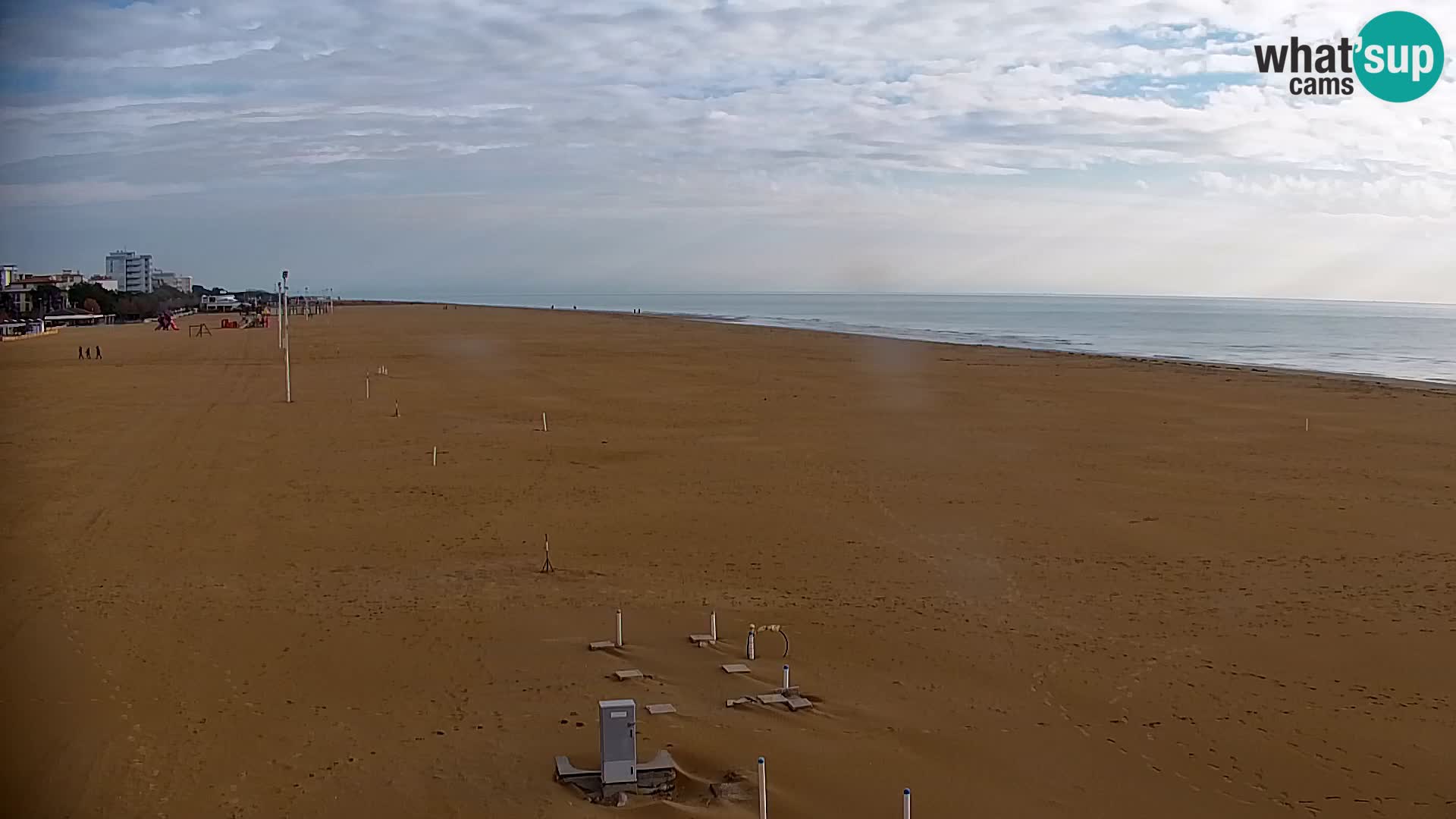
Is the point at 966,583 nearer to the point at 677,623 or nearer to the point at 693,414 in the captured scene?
the point at 677,623

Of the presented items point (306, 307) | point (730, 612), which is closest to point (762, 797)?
point (730, 612)

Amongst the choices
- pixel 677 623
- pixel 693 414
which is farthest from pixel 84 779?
pixel 693 414

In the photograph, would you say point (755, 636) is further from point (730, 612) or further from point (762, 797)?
point (762, 797)

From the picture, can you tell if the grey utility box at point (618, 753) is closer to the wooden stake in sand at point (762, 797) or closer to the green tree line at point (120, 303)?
the wooden stake in sand at point (762, 797)

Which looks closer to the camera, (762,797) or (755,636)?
(762,797)

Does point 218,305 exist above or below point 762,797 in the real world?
above

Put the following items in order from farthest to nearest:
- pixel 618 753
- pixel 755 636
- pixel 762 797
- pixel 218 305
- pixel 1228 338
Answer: pixel 218 305
pixel 1228 338
pixel 755 636
pixel 618 753
pixel 762 797

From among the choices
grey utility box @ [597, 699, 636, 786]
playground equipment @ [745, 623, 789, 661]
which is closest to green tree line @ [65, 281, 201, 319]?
playground equipment @ [745, 623, 789, 661]

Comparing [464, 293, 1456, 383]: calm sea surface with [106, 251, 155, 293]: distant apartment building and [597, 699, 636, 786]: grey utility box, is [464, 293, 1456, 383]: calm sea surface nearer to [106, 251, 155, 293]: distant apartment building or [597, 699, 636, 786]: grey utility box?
[597, 699, 636, 786]: grey utility box
